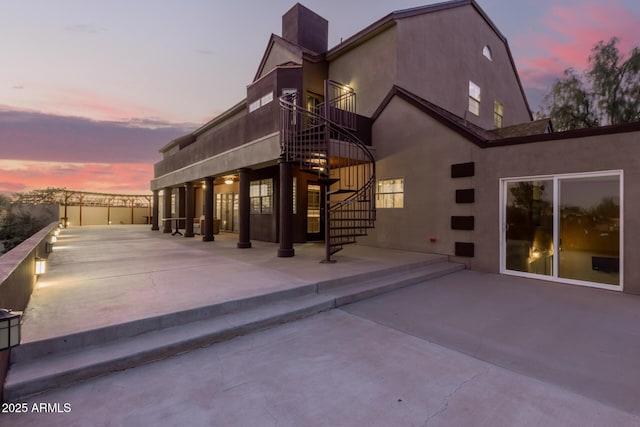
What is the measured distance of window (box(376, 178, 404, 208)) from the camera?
26.3 ft

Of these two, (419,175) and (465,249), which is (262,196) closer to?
(419,175)

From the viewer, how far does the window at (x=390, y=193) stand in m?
8.02

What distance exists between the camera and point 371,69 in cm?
950

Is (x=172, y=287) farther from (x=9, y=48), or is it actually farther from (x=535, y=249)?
(x=9, y=48)

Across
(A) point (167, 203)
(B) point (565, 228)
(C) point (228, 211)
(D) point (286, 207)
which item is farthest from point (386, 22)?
(A) point (167, 203)

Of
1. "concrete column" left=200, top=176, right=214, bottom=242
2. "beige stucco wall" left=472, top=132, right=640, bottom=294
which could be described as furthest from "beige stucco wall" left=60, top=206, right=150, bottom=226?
"beige stucco wall" left=472, top=132, right=640, bottom=294

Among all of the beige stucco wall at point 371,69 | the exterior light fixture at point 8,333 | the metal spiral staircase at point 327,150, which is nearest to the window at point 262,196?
the metal spiral staircase at point 327,150

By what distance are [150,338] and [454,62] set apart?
12681 mm

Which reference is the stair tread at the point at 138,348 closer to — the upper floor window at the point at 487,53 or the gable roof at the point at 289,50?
the gable roof at the point at 289,50

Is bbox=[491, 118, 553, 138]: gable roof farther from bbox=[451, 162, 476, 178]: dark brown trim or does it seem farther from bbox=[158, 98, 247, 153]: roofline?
bbox=[158, 98, 247, 153]: roofline

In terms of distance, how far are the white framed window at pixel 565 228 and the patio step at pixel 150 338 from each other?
4.10 m

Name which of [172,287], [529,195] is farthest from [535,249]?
[172,287]

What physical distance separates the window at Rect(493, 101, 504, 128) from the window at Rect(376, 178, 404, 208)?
810 centimetres

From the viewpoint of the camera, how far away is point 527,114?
15938 millimetres
